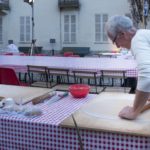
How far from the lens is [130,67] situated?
577 centimetres

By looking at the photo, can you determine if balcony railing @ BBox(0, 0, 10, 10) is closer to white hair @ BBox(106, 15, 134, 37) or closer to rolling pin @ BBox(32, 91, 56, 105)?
rolling pin @ BBox(32, 91, 56, 105)

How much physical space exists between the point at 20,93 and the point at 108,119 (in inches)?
40.6

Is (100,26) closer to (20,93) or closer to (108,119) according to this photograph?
(20,93)

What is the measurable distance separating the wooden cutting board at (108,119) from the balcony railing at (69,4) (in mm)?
18029

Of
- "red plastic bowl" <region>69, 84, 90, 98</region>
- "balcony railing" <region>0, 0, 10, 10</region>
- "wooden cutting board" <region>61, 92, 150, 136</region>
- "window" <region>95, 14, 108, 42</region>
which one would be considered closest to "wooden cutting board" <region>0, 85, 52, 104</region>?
"red plastic bowl" <region>69, 84, 90, 98</region>

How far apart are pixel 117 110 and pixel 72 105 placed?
0.41m

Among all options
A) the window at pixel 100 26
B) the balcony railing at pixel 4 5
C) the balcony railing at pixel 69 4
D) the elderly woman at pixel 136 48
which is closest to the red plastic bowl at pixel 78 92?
the elderly woman at pixel 136 48

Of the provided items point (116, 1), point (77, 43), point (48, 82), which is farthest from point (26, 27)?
point (48, 82)

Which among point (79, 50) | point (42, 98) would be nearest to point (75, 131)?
point (42, 98)

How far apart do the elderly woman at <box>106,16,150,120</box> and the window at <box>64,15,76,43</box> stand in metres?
18.3

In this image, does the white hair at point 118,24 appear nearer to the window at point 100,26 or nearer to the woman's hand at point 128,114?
the woman's hand at point 128,114

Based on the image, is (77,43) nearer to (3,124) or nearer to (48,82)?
(48,82)

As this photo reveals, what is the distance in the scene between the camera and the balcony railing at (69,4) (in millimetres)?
19997

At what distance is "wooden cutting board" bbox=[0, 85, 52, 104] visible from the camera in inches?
104
